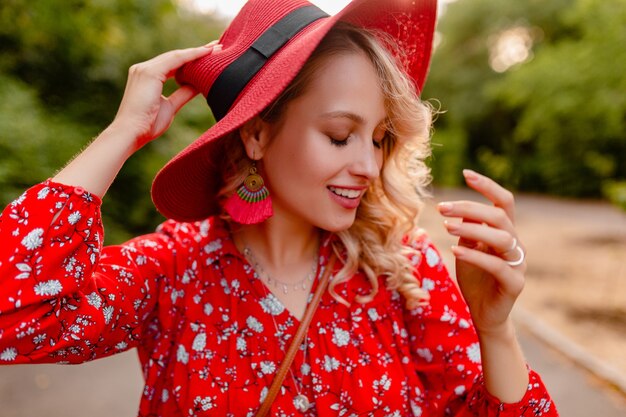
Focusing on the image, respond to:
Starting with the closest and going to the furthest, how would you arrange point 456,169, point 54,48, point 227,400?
point 227,400
point 54,48
point 456,169

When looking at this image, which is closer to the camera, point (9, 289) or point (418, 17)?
point (9, 289)

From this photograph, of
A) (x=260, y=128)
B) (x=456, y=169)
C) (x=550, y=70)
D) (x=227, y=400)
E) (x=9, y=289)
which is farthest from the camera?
(x=456, y=169)

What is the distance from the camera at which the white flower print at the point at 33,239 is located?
1361 mm

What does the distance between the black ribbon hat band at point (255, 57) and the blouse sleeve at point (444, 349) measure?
0.84 meters

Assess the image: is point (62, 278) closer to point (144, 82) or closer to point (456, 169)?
point (144, 82)

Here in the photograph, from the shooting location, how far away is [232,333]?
173 centimetres

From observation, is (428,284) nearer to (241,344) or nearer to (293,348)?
(293,348)

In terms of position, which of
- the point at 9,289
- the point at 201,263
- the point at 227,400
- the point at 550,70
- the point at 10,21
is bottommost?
the point at 227,400

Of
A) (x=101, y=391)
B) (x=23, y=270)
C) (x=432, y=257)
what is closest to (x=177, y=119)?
(x=101, y=391)

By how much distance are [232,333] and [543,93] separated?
14.9 metres

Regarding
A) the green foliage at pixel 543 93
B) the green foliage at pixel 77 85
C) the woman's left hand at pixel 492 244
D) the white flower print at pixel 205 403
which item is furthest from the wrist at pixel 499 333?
the green foliage at pixel 543 93

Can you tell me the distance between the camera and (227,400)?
1.62 metres

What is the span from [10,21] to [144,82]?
4.14m

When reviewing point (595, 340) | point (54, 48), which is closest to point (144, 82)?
point (54, 48)
